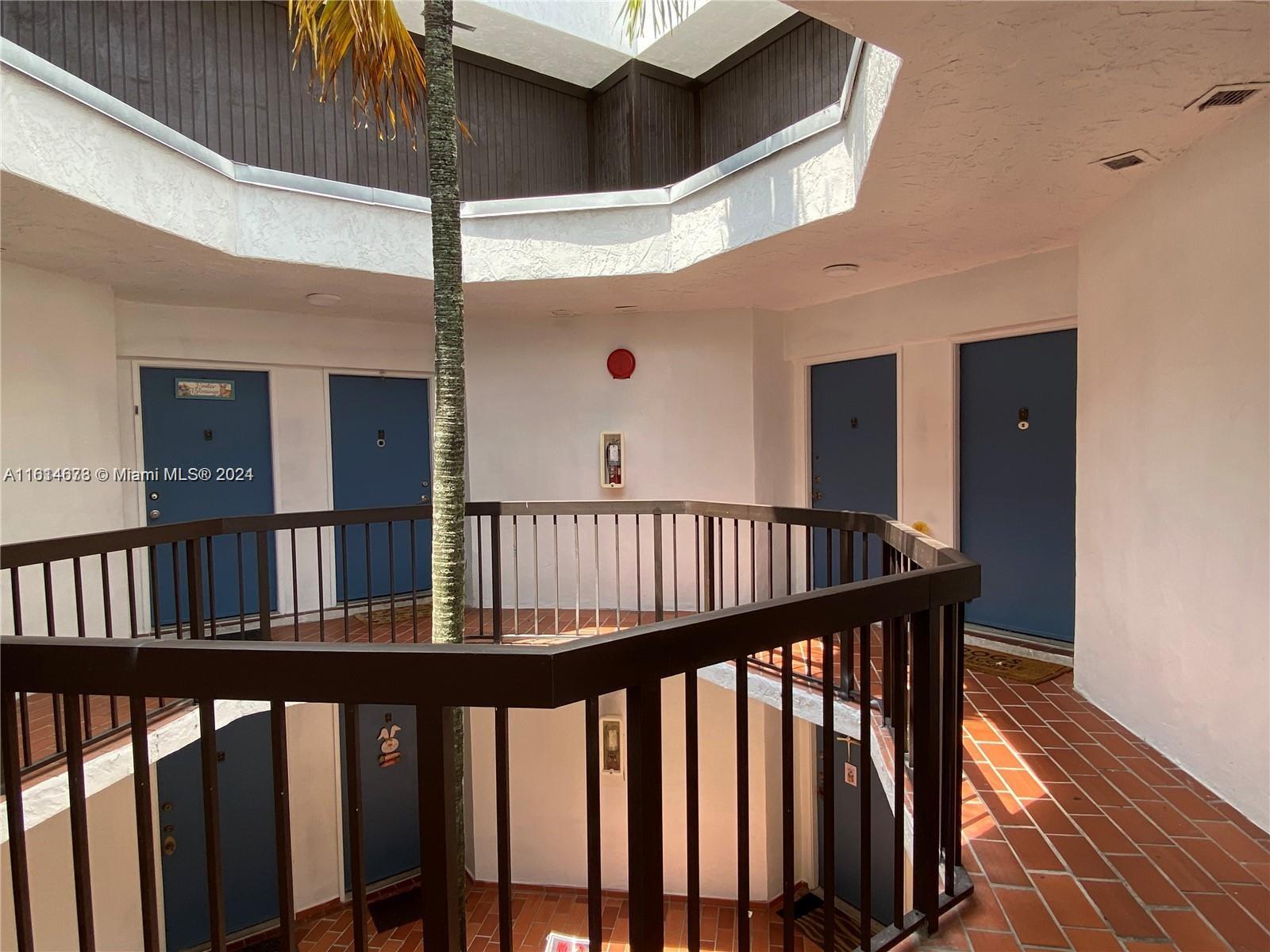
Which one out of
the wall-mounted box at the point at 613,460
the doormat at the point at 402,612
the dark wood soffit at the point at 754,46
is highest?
the dark wood soffit at the point at 754,46

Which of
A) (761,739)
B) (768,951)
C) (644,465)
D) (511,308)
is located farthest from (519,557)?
(768,951)

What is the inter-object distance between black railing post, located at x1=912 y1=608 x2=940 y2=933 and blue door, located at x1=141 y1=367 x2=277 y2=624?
507cm

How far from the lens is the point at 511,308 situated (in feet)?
18.7

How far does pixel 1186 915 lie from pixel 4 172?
5.00m

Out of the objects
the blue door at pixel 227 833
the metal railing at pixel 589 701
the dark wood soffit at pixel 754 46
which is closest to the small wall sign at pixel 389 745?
the blue door at pixel 227 833

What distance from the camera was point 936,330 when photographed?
4.80 m

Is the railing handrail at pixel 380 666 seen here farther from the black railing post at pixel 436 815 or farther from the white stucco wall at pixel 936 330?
the white stucco wall at pixel 936 330

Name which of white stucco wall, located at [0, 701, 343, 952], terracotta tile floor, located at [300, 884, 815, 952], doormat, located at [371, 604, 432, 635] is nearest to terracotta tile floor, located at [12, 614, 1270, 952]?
white stucco wall, located at [0, 701, 343, 952]

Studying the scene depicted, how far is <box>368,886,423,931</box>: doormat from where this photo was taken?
534 centimetres

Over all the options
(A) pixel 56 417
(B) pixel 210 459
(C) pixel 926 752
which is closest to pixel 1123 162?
(C) pixel 926 752

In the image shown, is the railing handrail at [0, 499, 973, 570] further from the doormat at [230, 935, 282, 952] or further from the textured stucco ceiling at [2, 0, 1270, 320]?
the doormat at [230, 935, 282, 952]

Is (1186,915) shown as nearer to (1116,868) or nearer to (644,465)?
(1116,868)

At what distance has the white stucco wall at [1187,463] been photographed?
92.4 inches

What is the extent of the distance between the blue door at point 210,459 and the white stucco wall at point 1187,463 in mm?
5742
